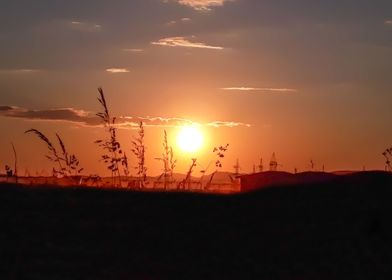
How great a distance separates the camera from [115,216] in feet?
32.4

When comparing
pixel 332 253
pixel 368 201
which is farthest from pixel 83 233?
pixel 368 201

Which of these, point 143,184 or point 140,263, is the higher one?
point 143,184

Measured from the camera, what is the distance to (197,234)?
381 inches

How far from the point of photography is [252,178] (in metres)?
13.2

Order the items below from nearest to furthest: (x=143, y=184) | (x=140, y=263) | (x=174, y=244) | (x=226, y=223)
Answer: (x=140, y=263), (x=174, y=244), (x=226, y=223), (x=143, y=184)

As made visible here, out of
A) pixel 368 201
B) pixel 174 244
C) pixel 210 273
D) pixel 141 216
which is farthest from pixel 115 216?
pixel 368 201

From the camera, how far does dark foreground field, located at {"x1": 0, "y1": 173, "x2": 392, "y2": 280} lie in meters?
8.78

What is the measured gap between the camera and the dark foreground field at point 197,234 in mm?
8781

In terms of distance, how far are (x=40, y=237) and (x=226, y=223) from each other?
96.9 inches

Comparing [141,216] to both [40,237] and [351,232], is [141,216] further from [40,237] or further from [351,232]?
[351,232]

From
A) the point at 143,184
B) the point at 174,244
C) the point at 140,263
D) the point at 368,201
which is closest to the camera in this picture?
the point at 140,263

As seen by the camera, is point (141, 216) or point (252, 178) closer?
point (141, 216)

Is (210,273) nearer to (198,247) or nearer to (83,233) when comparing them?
(198,247)

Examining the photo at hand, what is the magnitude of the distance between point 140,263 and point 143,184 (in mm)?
3922
